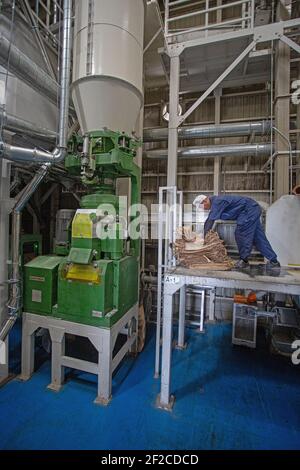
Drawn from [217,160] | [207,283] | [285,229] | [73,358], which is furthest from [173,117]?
[73,358]

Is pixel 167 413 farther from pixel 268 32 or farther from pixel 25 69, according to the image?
pixel 268 32

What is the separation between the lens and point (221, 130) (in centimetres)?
402

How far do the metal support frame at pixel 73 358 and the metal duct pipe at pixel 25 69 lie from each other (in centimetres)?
267

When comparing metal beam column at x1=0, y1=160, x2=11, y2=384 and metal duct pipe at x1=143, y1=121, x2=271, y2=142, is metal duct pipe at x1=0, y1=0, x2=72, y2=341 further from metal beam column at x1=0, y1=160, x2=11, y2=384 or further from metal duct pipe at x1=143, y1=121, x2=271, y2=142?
metal duct pipe at x1=143, y1=121, x2=271, y2=142

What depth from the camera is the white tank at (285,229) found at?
9.93ft

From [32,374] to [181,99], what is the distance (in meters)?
5.45

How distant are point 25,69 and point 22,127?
580mm

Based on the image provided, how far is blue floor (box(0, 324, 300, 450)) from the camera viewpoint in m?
2.00

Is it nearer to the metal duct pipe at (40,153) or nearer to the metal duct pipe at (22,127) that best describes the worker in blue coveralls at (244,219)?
the metal duct pipe at (40,153)

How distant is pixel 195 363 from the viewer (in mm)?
3201

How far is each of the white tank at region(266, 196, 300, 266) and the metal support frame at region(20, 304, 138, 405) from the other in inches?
84.4

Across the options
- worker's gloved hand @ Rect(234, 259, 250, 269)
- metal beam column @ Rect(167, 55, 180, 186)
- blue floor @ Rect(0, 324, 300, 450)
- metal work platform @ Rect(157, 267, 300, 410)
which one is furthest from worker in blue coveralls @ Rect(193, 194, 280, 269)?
blue floor @ Rect(0, 324, 300, 450)

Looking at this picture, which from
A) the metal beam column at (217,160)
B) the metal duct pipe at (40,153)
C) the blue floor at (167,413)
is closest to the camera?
the blue floor at (167,413)

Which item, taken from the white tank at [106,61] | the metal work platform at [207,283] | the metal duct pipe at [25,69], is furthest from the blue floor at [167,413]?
the metal duct pipe at [25,69]
